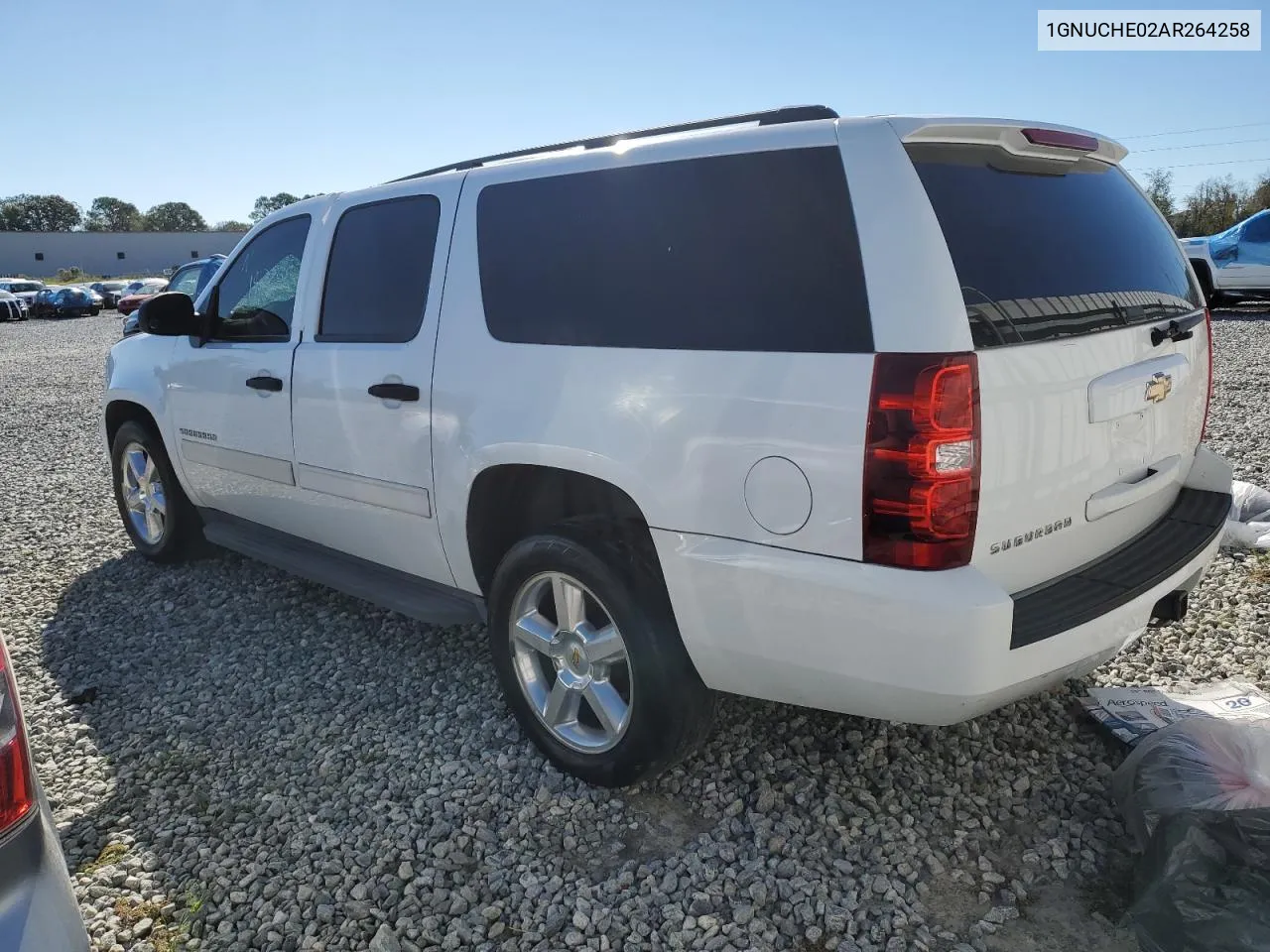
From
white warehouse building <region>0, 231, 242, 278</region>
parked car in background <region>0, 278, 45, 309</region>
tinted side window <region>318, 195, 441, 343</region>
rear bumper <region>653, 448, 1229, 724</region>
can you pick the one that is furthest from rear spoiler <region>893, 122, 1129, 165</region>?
white warehouse building <region>0, 231, 242, 278</region>

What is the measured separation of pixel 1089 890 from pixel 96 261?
90.6m

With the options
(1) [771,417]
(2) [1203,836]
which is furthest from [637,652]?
(2) [1203,836]

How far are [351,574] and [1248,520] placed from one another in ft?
15.4

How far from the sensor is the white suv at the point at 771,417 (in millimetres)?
2203

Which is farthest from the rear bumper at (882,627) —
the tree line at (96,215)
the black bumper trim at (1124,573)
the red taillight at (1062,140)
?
the tree line at (96,215)

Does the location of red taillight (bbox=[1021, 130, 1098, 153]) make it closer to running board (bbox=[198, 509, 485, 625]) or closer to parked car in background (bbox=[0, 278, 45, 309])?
running board (bbox=[198, 509, 485, 625])

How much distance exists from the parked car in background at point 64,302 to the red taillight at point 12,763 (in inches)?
1623

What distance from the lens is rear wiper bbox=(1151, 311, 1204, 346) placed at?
2.71 metres

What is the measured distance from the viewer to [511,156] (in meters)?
3.48

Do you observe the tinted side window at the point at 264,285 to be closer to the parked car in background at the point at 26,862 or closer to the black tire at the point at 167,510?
the black tire at the point at 167,510

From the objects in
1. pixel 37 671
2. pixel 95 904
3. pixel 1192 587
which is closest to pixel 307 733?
pixel 95 904

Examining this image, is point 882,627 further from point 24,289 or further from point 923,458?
point 24,289

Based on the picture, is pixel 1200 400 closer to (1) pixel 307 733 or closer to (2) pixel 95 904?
(1) pixel 307 733

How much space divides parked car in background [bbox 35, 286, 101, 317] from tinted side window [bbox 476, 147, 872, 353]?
40380 mm
